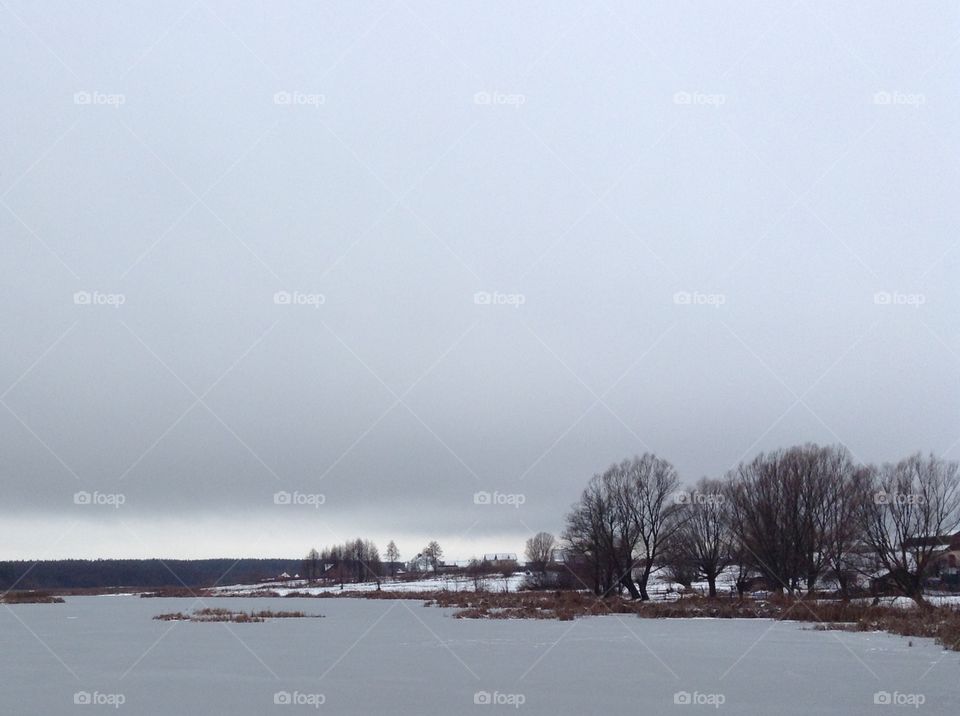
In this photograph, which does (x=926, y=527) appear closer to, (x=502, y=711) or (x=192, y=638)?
(x=192, y=638)

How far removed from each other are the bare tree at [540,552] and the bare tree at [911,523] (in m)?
40.1

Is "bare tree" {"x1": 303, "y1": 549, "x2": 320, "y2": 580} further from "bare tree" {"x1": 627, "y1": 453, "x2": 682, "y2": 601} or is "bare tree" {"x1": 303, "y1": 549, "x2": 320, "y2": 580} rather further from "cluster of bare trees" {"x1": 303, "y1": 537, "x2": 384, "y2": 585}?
"bare tree" {"x1": 627, "y1": 453, "x2": 682, "y2": 601}

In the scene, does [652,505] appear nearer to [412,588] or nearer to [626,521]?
[626,521]

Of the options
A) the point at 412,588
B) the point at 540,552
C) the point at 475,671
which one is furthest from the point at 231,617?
the point at 540,552

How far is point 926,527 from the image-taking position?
46.5 m

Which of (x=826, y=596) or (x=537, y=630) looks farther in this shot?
(x=826, y=596)

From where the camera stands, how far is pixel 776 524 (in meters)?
55.2

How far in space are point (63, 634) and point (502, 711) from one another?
23460 millimetres

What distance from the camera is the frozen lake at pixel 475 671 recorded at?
14555 millimetres

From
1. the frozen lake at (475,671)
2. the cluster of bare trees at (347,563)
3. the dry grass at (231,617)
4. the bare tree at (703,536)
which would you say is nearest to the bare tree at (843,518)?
the bare tree at (703,536)

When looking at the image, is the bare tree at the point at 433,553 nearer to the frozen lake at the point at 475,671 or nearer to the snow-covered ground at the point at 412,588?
the snow-covered ground at the point at 412,588

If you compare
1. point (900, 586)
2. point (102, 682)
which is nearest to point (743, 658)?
point (102, 682)

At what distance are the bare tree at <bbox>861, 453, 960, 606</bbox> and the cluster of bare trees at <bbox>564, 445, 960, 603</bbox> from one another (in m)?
0.05

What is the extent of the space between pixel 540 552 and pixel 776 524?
46.8m
